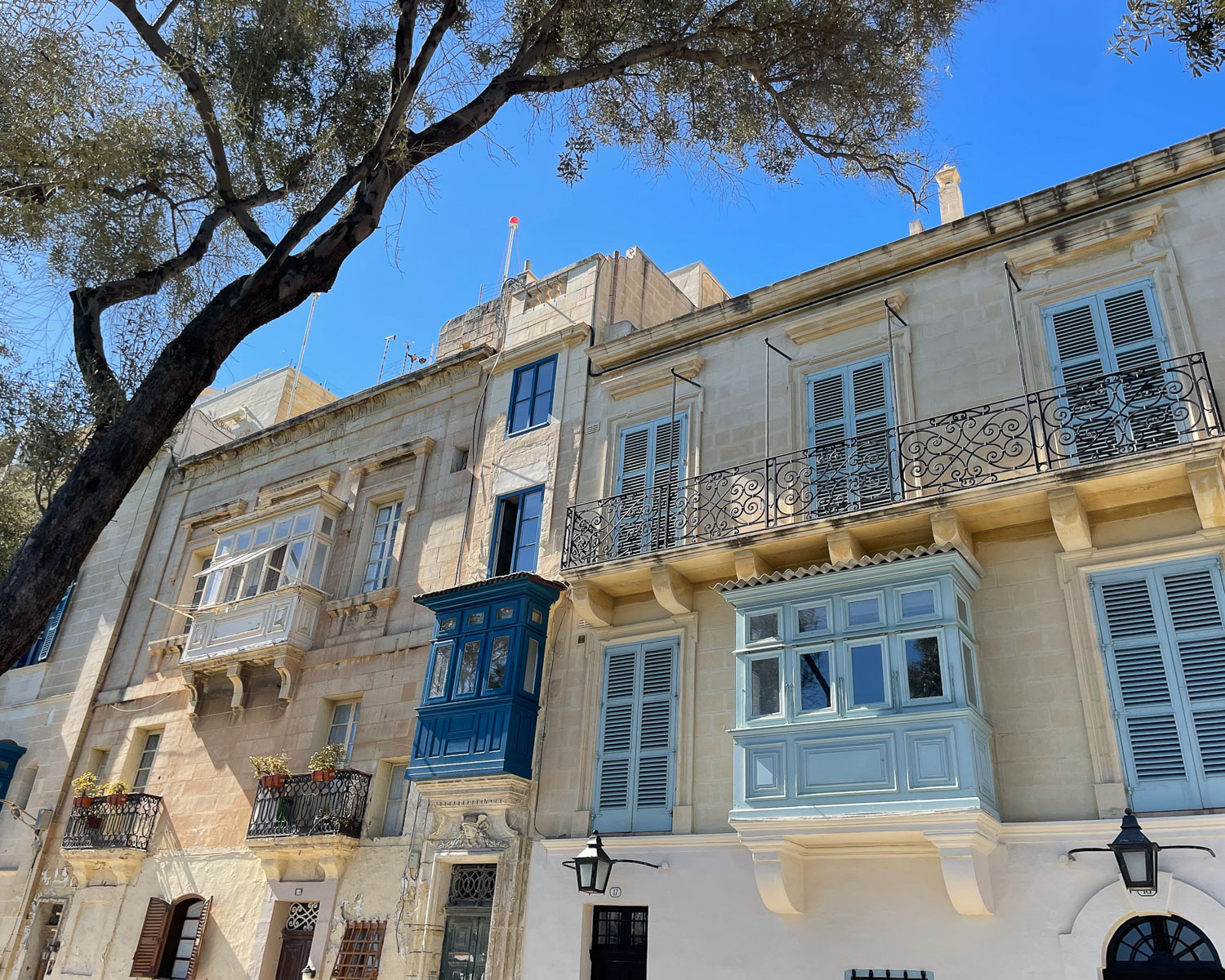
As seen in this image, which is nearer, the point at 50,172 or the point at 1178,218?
the point at 50,172

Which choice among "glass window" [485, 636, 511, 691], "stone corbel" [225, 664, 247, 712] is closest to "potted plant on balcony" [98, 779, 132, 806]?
"stone corbel" [225, 664, 247, 712]

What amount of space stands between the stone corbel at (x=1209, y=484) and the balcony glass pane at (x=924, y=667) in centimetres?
241

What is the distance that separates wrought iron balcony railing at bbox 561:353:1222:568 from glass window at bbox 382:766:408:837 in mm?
3732

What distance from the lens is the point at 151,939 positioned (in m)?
14.0

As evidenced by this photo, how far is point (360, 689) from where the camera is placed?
14.1 meters

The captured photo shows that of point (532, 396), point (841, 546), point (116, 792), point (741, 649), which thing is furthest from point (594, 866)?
point (116, 792)

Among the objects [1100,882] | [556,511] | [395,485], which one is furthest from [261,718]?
[1100,882]

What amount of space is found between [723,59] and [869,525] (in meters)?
4.82

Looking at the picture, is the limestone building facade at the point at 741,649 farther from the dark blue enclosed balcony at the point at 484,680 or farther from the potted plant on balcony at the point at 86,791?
the potted plant on balcony at the point at 86,791

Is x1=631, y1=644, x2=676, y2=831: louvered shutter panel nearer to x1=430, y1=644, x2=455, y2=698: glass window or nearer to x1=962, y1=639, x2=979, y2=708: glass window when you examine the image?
x1=430, y1=644, x2=455, y2=698: glass window

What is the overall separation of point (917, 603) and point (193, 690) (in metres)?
11.7

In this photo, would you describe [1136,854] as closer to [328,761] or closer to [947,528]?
[947,528]

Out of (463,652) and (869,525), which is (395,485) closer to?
(463,652)

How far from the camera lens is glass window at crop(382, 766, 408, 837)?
12805mm
